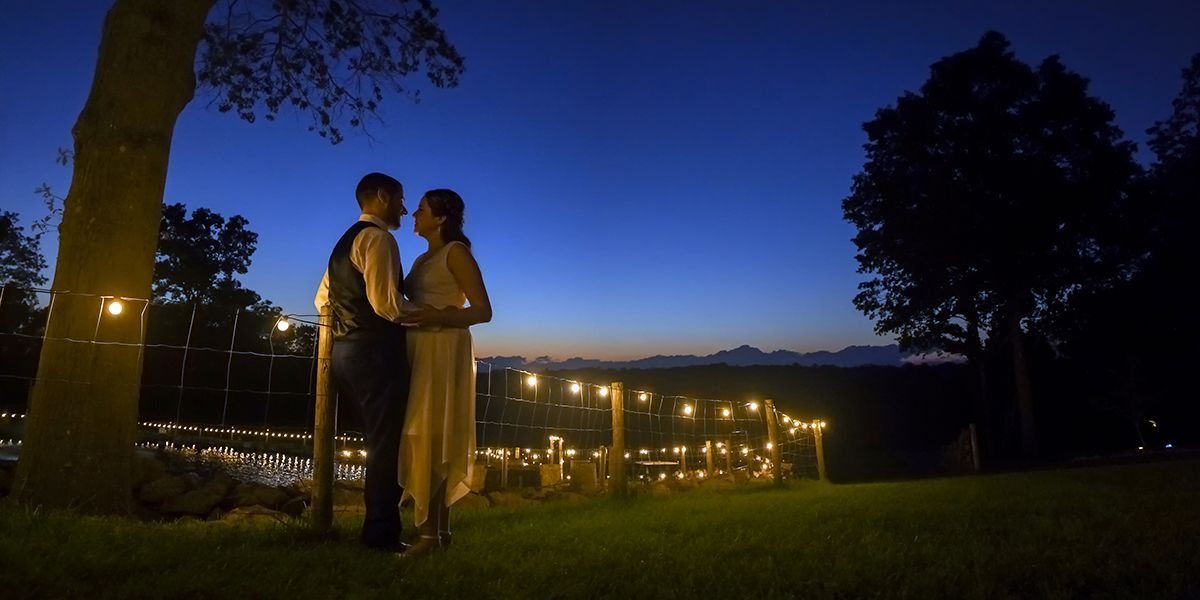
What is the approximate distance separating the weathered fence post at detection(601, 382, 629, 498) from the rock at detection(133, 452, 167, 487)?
395 cm

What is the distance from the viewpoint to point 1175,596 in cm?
288

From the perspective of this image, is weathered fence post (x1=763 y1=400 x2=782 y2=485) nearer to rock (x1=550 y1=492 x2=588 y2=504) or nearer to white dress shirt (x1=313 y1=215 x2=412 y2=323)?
rock (x1=550 y1=492 x2=588 y2=504)

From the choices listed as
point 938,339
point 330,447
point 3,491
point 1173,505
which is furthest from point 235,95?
point 938,339

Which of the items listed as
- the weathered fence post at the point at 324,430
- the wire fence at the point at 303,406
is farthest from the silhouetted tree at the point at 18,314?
the weathered fence post at the point at 324,430

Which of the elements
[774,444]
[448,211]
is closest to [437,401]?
[448,211]

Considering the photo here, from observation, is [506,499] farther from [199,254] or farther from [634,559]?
[199,254]

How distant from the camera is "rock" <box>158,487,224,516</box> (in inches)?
228

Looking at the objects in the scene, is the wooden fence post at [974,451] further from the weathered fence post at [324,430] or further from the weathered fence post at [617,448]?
the weathered fence post at [324,430]

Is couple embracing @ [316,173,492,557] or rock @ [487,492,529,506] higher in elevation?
couple embracing @ [316,173,492,557]

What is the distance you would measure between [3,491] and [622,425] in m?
5.04

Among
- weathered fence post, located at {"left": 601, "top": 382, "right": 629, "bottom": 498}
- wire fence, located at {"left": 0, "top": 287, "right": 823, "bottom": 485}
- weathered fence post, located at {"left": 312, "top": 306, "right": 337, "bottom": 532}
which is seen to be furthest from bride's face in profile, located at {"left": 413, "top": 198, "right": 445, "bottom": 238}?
weathered fence post, located at {"left": 601, "top": 382, "right": 629, "bottom": 498}

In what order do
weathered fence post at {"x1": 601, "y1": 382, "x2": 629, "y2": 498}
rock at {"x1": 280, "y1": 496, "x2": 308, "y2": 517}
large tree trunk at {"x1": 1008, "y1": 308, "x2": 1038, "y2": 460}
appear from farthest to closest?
large tree trunk at {"x1": 1008, "y1": 308, "x2": 1038, "y2": 460} < weathered fence post at {"x1": 601, "y1": 382, "x2": 629, "y2": 498} < rock at {"x1": 280, "y1": 496, "x2": 308, "y2": 517}

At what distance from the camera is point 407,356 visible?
3.37 meters

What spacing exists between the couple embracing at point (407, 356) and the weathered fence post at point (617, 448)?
13.4 ft
